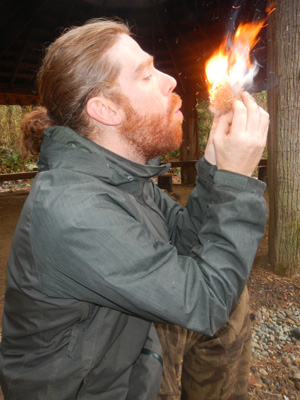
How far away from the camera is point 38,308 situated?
1.25 metres

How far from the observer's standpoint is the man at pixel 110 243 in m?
1.12

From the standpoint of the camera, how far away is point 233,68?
7.33 ft

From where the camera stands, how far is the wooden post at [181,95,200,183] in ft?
36.6

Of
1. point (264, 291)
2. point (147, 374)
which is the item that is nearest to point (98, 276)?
point (147, 374)

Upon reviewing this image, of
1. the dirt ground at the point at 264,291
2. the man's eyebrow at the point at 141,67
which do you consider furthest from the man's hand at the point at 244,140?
the dirt ground at the point at 264,291

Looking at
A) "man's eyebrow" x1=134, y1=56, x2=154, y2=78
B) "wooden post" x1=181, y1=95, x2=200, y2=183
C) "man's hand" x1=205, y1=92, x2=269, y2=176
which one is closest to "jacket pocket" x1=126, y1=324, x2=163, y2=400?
"man's hand" x1=205, y1=92, x2=269, y2=176

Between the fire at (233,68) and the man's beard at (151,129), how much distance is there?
0.25m

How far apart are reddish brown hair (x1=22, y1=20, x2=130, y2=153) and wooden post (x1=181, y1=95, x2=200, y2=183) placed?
31.6 feet

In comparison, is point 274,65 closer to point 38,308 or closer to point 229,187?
point 229,187

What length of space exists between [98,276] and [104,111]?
960 mm

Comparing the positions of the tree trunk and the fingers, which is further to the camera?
the tree trunk

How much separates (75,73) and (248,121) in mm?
945

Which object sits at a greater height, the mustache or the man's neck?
the mustache

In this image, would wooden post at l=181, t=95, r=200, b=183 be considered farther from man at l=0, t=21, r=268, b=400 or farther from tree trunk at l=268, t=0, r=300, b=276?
man at l=0, t=21, r=268, b=400
